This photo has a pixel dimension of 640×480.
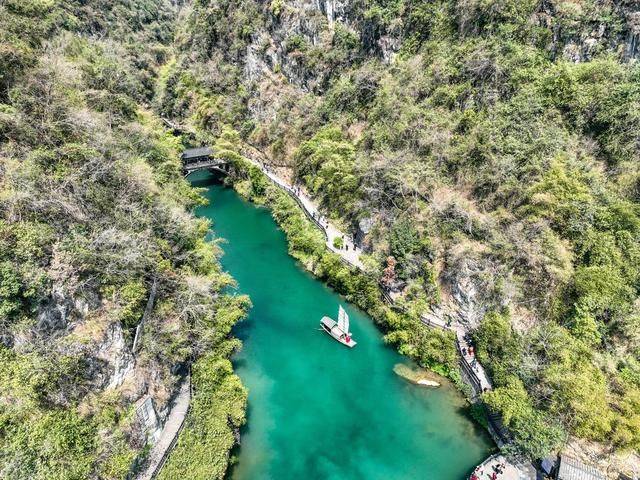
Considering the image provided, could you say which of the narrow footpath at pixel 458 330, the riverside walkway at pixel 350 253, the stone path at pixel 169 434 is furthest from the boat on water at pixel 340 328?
the stone path at pixel 169 434

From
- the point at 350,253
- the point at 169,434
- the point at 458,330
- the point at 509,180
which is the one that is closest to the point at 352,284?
the point at 350,253

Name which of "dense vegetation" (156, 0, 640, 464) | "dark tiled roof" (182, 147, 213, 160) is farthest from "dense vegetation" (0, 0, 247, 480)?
"dark tiled roof" (182, 147, 213, 160)

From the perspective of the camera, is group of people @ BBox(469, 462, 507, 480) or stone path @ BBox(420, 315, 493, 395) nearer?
group of people @ BBox(469, 462, 507, 480)

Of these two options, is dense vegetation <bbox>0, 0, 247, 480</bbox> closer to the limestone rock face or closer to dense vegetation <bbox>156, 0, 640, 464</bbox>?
the limestone rock face

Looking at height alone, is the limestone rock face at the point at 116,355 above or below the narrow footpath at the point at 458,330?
below

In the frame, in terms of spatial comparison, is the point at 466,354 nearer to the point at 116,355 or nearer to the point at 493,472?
the point at 493,472

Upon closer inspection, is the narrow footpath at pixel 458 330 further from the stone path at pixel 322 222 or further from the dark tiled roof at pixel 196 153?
the dark tiled roof at pixel 196 153
